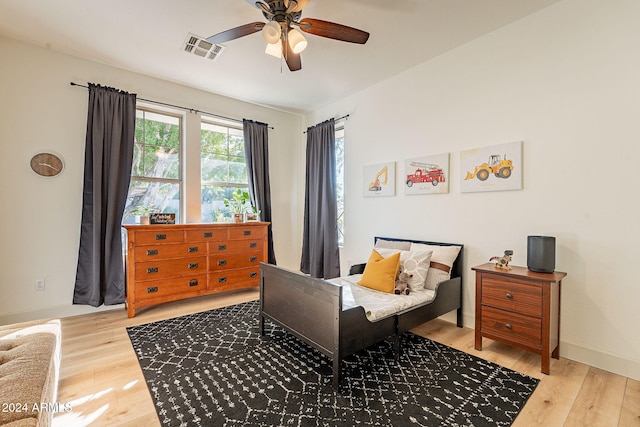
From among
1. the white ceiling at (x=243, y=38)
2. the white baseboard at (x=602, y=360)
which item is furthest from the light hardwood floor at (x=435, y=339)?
the white ceiling at (x=243, y=38)

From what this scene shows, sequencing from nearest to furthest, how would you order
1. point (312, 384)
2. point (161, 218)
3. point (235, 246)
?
point (312, 384), point (161, 218), point (235, 246)

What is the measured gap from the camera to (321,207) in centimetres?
443

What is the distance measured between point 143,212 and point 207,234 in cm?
81

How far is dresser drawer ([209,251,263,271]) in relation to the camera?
3659 mm

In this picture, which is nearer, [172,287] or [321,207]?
[172,287]

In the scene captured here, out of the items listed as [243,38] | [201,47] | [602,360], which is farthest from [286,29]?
[602,360]

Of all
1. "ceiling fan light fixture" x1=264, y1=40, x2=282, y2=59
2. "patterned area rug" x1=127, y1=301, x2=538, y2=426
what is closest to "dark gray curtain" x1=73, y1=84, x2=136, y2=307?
"patterned area rug" x1=127, y1=301, x2=538, y2=426

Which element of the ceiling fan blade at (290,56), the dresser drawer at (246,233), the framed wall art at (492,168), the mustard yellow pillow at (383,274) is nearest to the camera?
the ceiling fan blade at (290,56)

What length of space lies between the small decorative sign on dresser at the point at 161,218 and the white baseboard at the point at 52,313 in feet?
3.69

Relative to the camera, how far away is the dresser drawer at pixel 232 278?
144 inches

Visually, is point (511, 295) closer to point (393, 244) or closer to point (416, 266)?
point (416, 266)

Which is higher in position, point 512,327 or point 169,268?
point 169,268

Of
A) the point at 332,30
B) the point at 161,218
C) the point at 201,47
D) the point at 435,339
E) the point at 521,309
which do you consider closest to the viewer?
the point at 332,30

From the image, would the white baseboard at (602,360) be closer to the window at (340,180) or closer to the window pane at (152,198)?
the window at (340,180)
